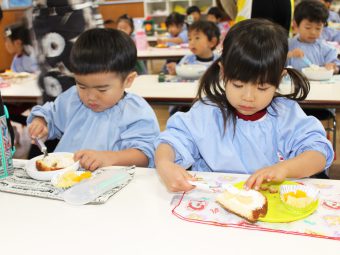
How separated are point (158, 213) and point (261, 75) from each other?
488 millimetres

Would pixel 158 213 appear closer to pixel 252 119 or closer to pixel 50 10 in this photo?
pixel 252 119

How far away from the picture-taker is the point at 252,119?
120 centimetres

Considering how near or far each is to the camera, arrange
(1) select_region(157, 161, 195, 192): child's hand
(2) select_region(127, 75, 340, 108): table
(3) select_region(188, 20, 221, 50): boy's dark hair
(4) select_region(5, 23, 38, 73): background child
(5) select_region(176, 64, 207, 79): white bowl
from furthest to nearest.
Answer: (4) select_region(5, 23, 38, 73): background child < (3) select_region(188, 20, 221, 50): boy's dark hair < (5) select_region(176, 64, 207, 79): white bowl < (2) select_region(127, 75, 340, 108): table < (1) select_region(157, 161, 195, 192): child's hand

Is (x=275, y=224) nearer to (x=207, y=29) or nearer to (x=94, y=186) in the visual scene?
(x=94, y=186)

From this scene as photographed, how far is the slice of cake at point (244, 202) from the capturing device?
78cm

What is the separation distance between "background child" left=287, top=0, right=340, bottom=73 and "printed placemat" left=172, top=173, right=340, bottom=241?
2.31 m

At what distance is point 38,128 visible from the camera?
4.61ft

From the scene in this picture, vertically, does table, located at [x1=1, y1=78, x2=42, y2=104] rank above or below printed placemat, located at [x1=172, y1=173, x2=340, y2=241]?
below

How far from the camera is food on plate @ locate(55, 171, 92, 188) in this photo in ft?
3.25

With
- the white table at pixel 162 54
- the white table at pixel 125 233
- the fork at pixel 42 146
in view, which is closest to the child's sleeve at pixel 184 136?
the white table at pixel 125 233

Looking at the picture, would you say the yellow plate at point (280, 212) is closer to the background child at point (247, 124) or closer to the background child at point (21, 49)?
the background child at point (247, 124)

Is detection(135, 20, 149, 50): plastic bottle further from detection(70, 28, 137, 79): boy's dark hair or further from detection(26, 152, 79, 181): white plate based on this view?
detection(26, 152, 79, 181): white plate

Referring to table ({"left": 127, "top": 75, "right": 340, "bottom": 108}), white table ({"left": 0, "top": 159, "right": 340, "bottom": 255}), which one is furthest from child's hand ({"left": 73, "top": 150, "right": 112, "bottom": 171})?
table ({"left": 127, "top": 75, "right": 340, "bottom": 108})

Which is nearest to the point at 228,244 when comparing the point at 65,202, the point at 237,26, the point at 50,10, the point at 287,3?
the point at 65,202
